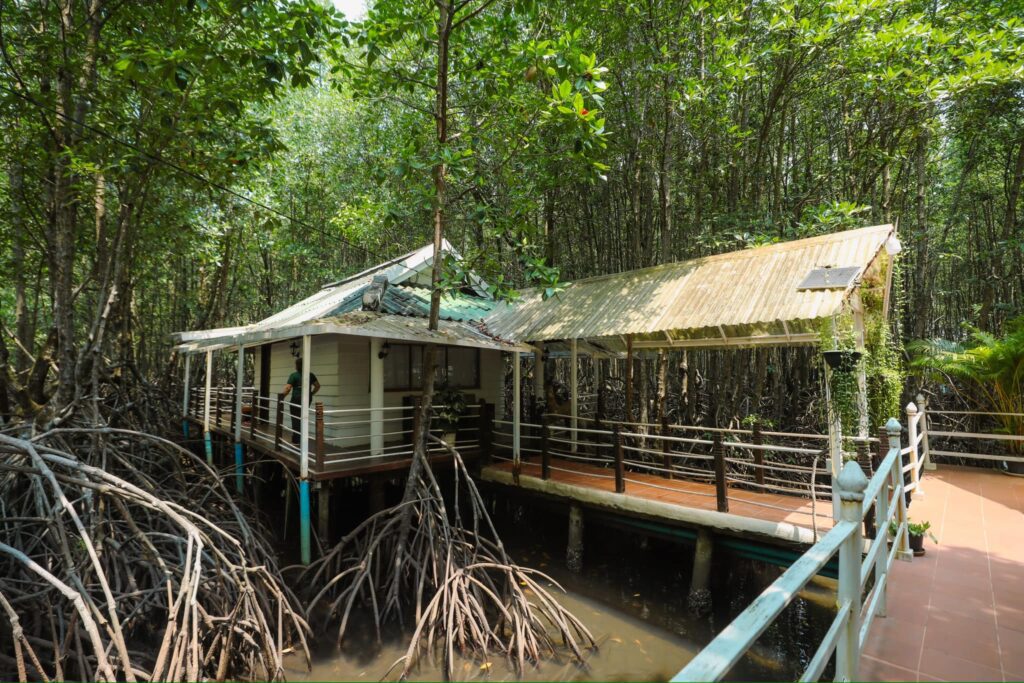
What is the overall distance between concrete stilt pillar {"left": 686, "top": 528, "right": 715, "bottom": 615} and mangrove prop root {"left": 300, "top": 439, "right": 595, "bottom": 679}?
1.58 metres

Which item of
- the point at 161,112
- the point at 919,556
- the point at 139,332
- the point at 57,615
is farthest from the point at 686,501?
the point at 139,332

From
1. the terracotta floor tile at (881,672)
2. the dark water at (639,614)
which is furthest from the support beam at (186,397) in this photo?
the terracotta floor tile at (881,672)

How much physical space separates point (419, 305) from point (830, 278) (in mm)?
7148

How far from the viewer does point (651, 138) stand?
1072 cm

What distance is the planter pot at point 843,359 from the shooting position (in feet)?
18.5

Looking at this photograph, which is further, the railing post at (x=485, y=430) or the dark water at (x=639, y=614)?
the railing post at (x=485, y=430)

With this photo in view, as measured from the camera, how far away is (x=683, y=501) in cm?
646

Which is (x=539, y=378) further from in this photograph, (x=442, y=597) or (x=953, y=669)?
(x=953, y=669)

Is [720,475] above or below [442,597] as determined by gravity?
above

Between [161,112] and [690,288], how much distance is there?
7.89 meters

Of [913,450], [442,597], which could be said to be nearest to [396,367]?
[442,597]

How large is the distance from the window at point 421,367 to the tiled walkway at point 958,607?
7382mm

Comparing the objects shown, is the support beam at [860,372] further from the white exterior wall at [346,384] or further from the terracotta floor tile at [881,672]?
the white exterior wall at [346,384]

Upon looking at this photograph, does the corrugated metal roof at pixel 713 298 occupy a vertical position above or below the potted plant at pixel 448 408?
above
